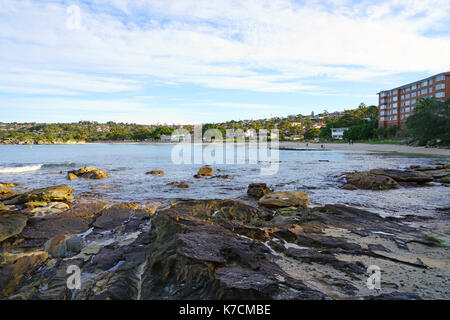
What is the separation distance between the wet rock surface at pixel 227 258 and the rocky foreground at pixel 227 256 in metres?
0.02

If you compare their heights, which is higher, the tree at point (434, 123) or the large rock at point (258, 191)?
the tree at point (434, 123)

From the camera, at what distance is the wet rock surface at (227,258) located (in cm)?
330

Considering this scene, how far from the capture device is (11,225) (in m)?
6.12

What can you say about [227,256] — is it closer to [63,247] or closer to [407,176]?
[63,247]

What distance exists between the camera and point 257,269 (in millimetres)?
3643

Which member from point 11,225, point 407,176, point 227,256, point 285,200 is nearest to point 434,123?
point 407,176

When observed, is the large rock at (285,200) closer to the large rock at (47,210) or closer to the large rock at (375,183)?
the large rock at (375,183)

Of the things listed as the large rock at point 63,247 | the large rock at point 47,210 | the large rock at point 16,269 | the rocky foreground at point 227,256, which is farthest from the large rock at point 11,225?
the large rock at point 63,247

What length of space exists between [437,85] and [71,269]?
86943 millimetres

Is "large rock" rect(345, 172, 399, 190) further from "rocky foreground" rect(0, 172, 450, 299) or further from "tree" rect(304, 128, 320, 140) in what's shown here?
"tree" rect(304, 128, 320, 140)

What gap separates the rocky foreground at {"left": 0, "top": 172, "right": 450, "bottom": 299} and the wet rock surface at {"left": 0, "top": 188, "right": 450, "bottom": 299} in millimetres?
16
